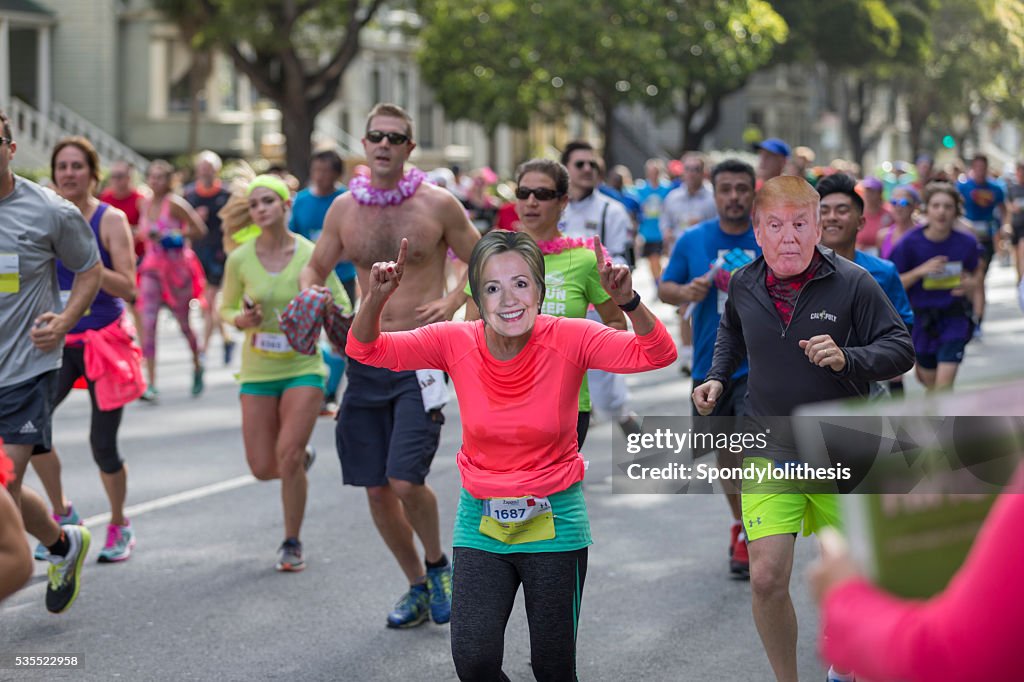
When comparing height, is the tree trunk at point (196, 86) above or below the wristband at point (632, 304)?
above

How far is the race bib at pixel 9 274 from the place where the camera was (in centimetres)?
617

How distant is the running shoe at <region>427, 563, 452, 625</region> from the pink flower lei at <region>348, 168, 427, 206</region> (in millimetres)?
1605

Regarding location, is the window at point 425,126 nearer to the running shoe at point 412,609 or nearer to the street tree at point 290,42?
the street tree at point 290,42

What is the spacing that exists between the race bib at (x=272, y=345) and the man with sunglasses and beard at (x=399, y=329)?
574 millimetres

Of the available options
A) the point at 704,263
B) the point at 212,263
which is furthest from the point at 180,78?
the point at 704,263

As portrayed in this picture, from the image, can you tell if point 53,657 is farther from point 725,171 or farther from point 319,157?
point 319,157

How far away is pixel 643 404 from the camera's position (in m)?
12.8

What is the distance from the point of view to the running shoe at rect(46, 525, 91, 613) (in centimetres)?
638

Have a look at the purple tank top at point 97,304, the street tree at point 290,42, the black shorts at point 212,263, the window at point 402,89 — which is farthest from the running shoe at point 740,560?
the window at point 402,89

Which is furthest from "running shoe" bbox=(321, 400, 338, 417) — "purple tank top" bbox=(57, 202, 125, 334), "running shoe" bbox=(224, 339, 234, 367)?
"purple tank top" bbox=(57, 202, 125, 334)

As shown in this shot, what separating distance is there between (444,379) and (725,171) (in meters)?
1.98

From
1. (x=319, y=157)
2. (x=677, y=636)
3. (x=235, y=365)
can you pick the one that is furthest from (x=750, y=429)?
(x=235, y=365)

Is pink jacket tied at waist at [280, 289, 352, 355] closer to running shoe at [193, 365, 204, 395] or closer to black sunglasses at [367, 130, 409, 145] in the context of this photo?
black sunglasses at [367, 130, 409, 145]

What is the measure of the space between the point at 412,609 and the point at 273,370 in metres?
1.56
